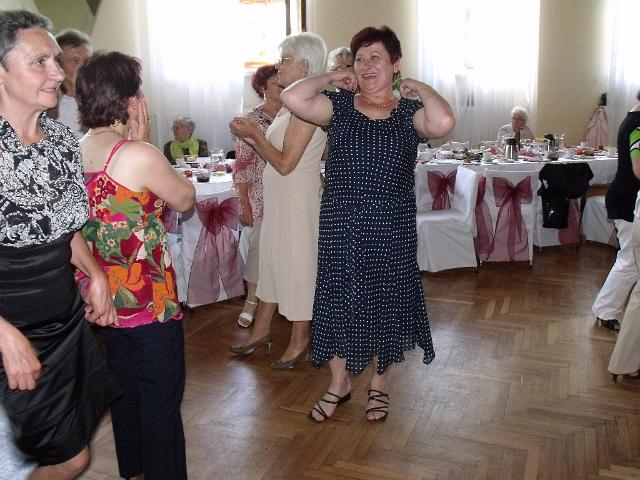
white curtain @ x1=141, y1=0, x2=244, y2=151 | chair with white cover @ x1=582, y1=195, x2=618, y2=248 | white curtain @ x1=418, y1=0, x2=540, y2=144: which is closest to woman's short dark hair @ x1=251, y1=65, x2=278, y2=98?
chair with white cover @ x1=582, y1=195, x2=618, y2=248

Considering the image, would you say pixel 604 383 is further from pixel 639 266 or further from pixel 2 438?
pixel 2 438

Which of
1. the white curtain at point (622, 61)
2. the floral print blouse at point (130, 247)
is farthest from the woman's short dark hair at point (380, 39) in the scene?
the white curtain at point (622, 61)

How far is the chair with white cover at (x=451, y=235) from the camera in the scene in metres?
5.10

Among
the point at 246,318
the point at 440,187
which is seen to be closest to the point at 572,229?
the point at 440,187

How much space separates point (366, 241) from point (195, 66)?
566 cm

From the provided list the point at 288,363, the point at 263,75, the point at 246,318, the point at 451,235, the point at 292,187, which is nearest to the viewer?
the point at 292,187

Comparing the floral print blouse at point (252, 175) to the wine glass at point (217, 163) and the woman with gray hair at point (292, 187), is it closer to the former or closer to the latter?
the woman with gray hair at point (292, 187)

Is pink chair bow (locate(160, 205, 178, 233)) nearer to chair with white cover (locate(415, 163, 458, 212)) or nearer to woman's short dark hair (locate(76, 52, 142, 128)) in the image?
chair with white cover (locate(415, 163, 458, 212))

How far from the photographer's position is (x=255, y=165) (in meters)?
3.78

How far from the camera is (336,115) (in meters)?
2.63

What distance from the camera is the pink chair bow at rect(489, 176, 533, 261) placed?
5.21m

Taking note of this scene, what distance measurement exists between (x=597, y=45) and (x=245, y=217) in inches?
293

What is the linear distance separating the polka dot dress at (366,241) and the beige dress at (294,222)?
415 mm

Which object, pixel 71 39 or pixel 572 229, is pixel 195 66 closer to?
pixel 71 39
